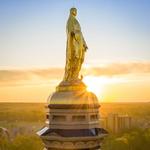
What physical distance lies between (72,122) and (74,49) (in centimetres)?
275

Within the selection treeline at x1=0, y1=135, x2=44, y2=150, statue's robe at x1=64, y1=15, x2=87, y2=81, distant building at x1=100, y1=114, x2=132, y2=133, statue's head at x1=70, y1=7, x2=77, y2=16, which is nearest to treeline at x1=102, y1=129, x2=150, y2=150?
treeline at x1=0, y1=135, x2=44, y2=150

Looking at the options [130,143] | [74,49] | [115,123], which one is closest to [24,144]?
[130,143]

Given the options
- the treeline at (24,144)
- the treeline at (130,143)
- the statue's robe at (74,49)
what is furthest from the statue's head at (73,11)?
the treeline at (130,143)

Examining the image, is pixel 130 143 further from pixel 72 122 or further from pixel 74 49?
pixel 72 122

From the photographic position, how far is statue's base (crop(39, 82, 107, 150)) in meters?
12.0

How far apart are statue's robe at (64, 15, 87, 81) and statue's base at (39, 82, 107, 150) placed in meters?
0.79

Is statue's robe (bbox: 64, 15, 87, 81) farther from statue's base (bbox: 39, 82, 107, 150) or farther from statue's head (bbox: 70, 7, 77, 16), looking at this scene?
statue's base (bbox: 39, 82, 107, 150)

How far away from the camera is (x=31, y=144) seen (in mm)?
41625

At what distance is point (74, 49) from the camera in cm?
1329

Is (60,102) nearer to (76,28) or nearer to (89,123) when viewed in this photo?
(89,123)

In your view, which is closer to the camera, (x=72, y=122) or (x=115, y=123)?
(x=72, y=122)

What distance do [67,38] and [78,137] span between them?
145 inches

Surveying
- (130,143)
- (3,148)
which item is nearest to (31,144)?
(3,148)

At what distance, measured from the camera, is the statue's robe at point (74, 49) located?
43.1 feet
